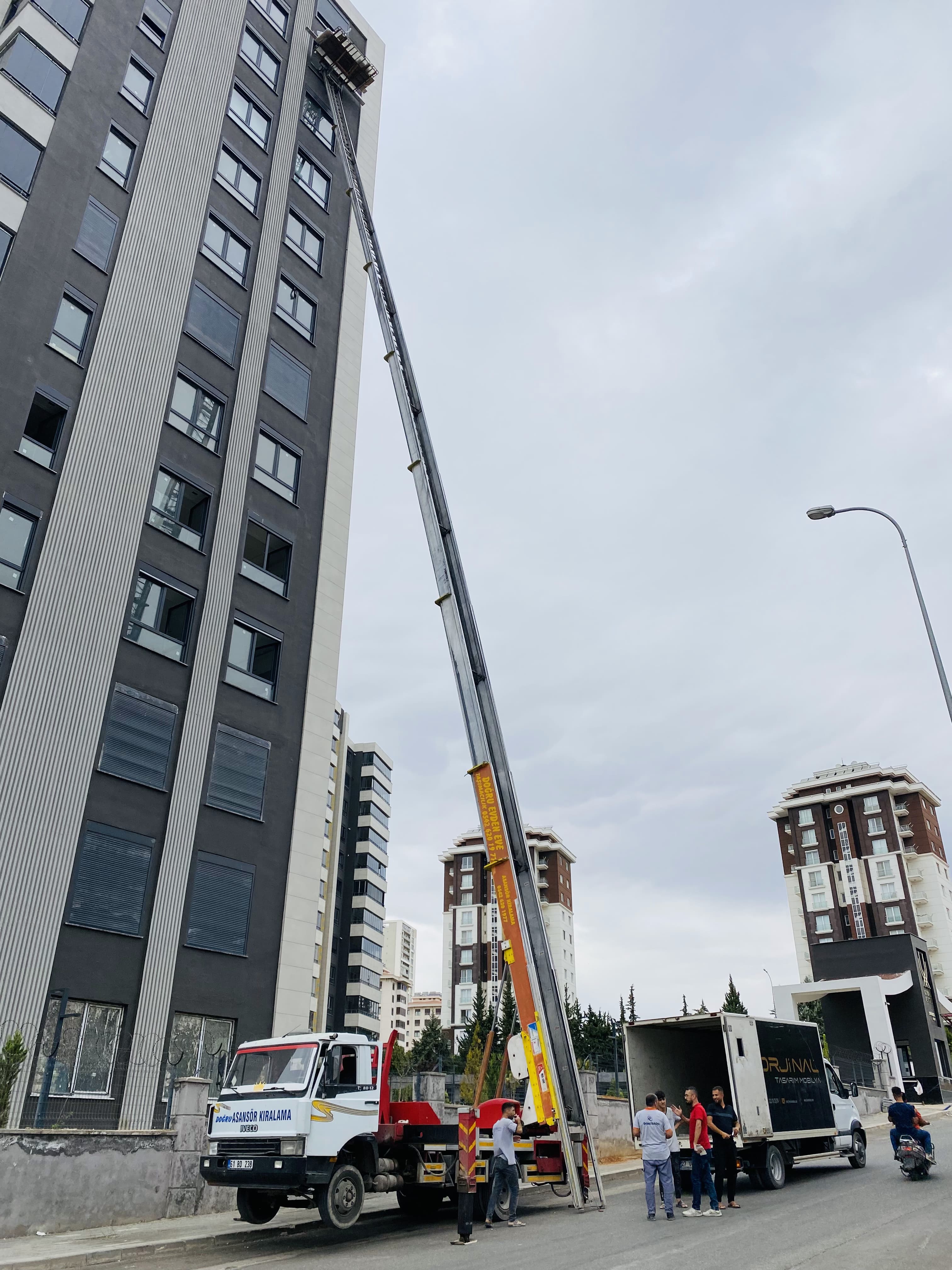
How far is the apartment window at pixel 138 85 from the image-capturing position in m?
27.0

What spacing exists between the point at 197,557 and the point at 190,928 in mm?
9836

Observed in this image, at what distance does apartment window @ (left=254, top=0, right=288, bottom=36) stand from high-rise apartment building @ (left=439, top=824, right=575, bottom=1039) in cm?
7989

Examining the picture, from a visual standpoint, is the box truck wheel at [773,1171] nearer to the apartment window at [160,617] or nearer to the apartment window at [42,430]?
the apartment window at [160,617]

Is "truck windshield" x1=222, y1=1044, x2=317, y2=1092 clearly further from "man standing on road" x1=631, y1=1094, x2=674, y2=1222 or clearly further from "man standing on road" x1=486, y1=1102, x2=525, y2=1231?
"man standing on road" x1=631, y1=1094, x2=674, y2=1222

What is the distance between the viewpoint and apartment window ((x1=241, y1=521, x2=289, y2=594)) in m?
26.2

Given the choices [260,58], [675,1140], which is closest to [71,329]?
[260,58]

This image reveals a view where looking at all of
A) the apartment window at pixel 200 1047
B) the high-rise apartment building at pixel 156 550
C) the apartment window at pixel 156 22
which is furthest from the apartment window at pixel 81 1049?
the apartment window at pixel 156 22

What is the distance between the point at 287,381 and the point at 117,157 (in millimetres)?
7880

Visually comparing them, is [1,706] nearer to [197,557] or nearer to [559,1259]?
[197,557]

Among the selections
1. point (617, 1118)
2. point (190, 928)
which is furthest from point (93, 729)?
point (617, 1118)

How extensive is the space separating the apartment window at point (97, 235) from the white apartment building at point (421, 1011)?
6679 inches

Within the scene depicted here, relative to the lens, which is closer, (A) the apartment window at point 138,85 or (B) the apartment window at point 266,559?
(B) the apartment window at point 266,559

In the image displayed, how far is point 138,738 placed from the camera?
853 inches

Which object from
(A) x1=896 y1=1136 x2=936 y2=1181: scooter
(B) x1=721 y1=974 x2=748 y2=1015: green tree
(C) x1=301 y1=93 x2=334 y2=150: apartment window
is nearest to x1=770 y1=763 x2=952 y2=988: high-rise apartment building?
(B) x1=721 y1=974 x2=748 y2=1015: green tree
